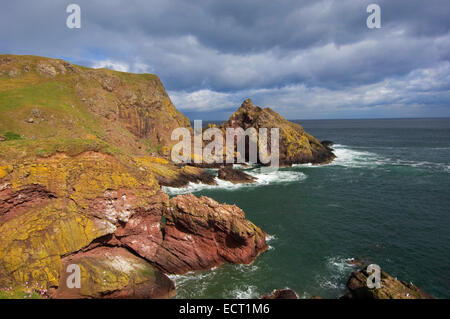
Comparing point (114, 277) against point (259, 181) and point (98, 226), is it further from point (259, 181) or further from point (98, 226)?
point (259, 181)

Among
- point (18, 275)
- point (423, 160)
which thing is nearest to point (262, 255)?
point (18, 275)

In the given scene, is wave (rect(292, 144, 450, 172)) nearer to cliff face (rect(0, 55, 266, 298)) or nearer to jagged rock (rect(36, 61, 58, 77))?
cliff face (rect(0, 55, 266, 298))

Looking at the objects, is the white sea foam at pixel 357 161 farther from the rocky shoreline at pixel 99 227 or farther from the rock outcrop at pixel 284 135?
the rocky shoreline at pixel 99 227

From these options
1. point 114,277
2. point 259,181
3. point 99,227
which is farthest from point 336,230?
point 99,227

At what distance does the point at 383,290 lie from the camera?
15734mm

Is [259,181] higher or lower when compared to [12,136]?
lower

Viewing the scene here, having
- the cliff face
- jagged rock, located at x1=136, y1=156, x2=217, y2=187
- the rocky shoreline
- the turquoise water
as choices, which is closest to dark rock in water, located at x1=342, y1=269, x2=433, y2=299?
the rocky shoreline

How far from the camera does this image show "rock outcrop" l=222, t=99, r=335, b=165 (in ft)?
232

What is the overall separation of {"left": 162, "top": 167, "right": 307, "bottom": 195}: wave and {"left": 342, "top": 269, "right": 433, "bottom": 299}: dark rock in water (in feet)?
97.9

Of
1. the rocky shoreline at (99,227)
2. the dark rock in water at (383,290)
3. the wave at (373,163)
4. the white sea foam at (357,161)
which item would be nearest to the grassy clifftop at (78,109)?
the rocky shoreline at (99,227)

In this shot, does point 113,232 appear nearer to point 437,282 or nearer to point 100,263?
point 100,263

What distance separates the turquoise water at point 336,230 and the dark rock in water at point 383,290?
44.5 inches

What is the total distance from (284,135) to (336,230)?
1897 inches

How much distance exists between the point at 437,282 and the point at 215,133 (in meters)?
62.9
